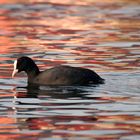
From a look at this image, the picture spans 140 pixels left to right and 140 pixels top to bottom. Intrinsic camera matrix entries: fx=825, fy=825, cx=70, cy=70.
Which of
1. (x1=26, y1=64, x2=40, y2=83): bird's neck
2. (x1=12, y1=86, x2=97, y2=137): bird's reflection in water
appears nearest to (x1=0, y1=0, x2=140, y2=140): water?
(x1=12, y1=86, x2=97, y2=137): bird's reflection in water

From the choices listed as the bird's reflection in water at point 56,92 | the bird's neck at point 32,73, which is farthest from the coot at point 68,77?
the bird's neck at point 32,73

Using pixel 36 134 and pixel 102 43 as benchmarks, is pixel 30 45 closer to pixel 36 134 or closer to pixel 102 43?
pixel 102 43

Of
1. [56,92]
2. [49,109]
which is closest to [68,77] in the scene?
[56,92]

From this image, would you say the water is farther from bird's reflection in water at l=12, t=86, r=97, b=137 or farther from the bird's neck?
the bird's neck

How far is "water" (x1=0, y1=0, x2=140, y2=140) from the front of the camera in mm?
11836

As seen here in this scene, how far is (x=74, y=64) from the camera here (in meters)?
19.3

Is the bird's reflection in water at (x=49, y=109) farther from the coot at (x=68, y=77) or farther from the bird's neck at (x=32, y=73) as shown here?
the bird's neck at (x=32, y=73)

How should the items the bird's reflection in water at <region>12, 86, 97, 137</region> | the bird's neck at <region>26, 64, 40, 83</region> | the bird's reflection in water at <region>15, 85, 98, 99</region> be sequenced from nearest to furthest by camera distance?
the bird's reflection in water at <region>12, 86, 97, 137</region> < the bird's reflection in water at <region>15, 85, 98, 99</region> < the bird's neck at <region>26, 64, 40, 83</region>

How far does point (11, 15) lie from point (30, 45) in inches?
448

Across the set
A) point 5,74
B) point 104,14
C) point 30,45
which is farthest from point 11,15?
point 5,74

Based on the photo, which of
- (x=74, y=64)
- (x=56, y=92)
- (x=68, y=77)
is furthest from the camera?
(x=74, y=64)

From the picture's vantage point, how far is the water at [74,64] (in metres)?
11.8

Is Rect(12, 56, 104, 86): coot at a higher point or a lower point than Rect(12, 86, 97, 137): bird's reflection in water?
higher

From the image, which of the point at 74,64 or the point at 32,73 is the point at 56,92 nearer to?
the point at 32,73
